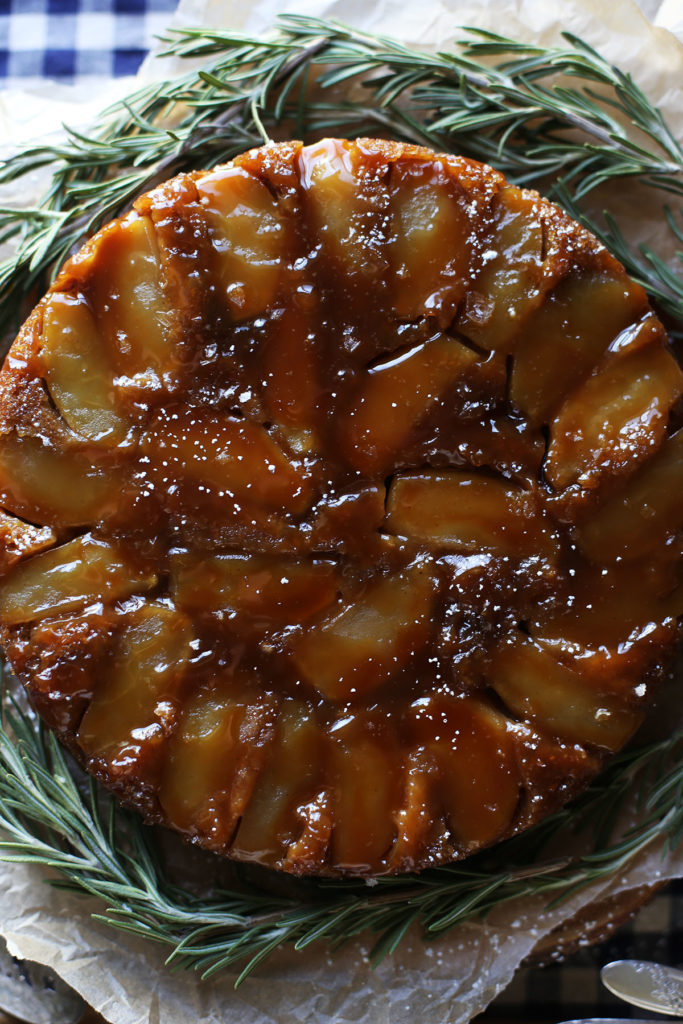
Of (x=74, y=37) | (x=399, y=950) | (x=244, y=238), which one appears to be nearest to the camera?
(x=244, y=238)

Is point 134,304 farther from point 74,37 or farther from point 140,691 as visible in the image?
point 74,37

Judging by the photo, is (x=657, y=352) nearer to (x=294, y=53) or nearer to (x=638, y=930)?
(x=294, y=53)

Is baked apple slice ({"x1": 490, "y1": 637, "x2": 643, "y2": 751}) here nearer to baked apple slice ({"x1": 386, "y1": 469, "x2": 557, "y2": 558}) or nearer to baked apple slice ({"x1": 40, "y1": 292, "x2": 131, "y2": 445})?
baked apple slice ({"x1": 386, "y1": 469, "x2": 557, "y2": 558})

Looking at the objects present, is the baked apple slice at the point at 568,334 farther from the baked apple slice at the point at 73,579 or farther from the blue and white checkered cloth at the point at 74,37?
the blue and white checkered cloth at the point at 74,37

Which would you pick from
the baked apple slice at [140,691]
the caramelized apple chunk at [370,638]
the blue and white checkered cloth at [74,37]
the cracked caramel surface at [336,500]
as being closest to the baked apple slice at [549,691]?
the cracked caramel surface at [336,500]

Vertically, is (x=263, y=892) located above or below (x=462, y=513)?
below

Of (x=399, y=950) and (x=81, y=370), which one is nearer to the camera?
(x=81, y=370)

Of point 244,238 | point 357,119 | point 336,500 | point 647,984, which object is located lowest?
point 647,984

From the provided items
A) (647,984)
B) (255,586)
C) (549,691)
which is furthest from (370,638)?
(647,984)

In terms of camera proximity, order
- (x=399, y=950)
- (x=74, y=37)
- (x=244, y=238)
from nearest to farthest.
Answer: (x=244, y=238) < (x=399, y=950) < (x=74, y=37)
